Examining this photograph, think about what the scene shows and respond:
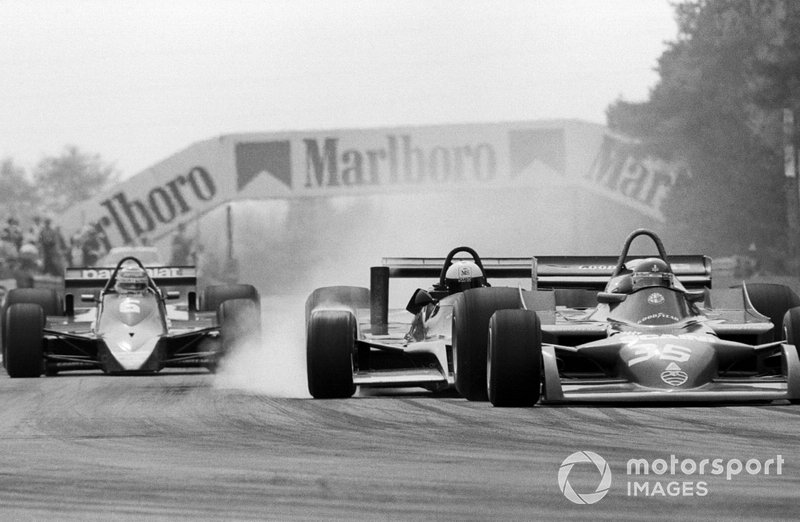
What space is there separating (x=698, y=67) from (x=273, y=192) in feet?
54.4

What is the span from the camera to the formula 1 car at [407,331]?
13.3 meters

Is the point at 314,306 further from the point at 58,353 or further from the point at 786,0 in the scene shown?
the point at 786,0

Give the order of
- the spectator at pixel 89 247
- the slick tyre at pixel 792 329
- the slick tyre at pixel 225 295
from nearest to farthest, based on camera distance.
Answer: the slick tyre at pixel 792 329 → the slick tyre at pixel 225 295 → the spectator at pixel 89 247

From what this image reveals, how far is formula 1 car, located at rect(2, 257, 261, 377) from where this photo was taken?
62.2 feet

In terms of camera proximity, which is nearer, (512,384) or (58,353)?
(512,384)

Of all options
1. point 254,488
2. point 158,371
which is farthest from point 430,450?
point 158,371

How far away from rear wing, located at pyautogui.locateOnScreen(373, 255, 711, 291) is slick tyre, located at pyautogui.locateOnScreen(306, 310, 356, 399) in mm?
1915

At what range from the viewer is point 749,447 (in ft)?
33.3

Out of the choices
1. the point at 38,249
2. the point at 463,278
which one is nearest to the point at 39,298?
the point at 463,278

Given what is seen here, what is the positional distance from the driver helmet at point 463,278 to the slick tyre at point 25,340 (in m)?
5.34

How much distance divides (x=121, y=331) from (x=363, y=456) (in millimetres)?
9712

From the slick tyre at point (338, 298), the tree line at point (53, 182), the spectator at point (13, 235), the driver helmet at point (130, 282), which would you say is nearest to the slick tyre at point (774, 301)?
the slick tyre at point (338, 298)

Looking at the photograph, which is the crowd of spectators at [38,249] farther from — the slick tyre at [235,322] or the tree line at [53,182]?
the tree line at [53,182]

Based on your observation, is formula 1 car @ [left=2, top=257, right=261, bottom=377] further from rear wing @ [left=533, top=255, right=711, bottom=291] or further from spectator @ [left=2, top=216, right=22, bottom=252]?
spectator @ [left=2, top=216, right=22, bottom=252]
